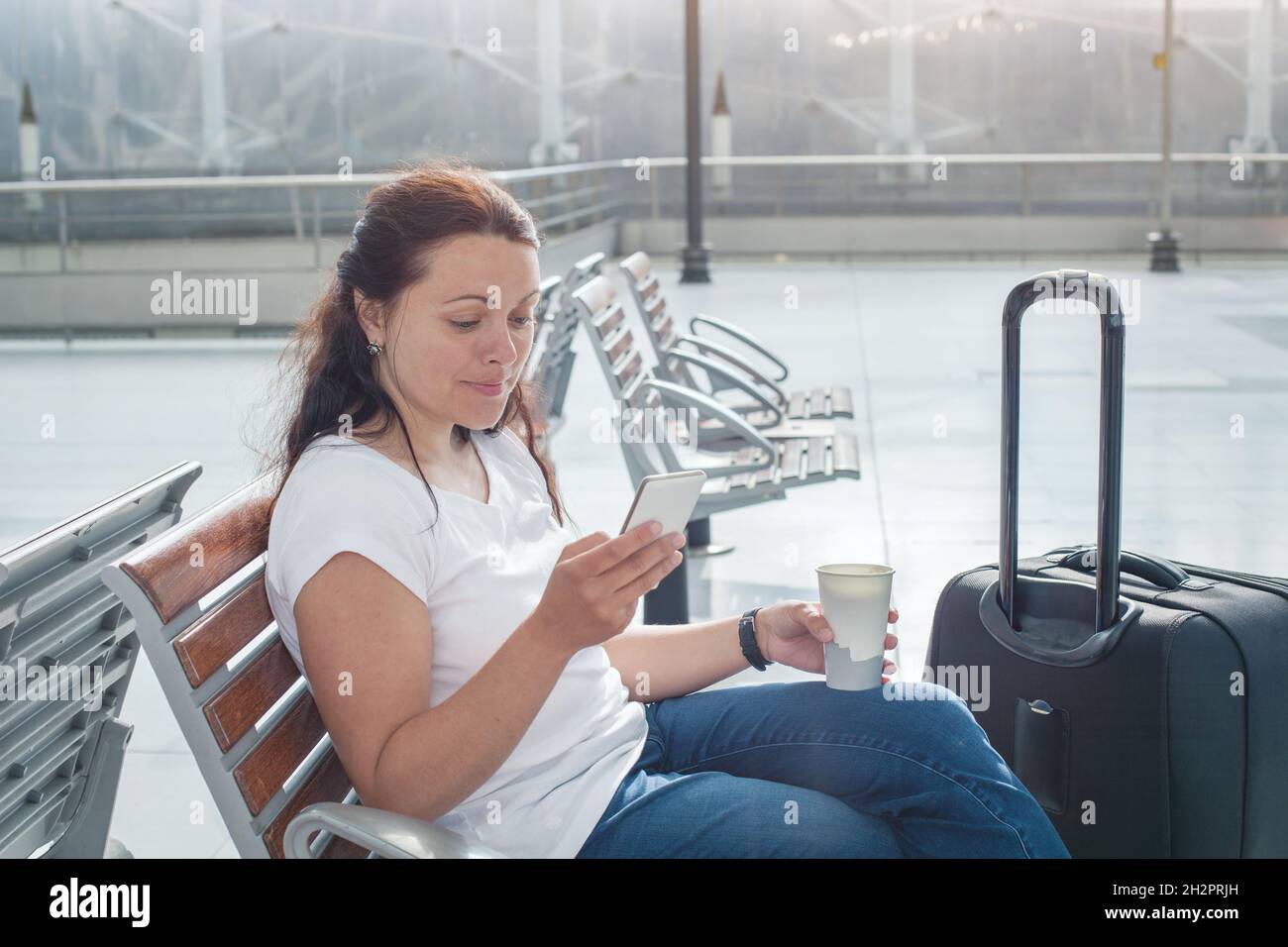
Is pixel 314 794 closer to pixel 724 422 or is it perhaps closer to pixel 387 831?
pixel 387 831

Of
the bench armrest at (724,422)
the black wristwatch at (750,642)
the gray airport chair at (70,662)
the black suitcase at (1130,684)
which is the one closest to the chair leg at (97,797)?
the gray airport chair at (70,662)

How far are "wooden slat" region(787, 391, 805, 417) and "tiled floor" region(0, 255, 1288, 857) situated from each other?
41 centimetres

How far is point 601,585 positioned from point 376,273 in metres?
0.55

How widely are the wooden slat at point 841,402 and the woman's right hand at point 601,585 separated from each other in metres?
3.76

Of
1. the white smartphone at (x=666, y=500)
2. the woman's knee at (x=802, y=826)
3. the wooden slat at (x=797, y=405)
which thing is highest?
the white smartphone at (x=666, y=500)

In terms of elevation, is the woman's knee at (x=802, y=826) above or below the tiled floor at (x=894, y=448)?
above

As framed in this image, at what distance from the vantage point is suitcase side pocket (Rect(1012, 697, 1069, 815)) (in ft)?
7.00

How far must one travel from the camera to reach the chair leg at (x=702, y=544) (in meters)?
4.89

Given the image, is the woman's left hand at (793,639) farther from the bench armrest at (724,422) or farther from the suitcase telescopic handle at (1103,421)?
the bench armrest at (724,422)

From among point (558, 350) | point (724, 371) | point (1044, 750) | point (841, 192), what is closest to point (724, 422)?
point (724, 371)

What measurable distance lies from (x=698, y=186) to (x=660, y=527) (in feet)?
40.7

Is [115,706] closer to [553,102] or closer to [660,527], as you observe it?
[660,527]

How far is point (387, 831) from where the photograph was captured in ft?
4.90
